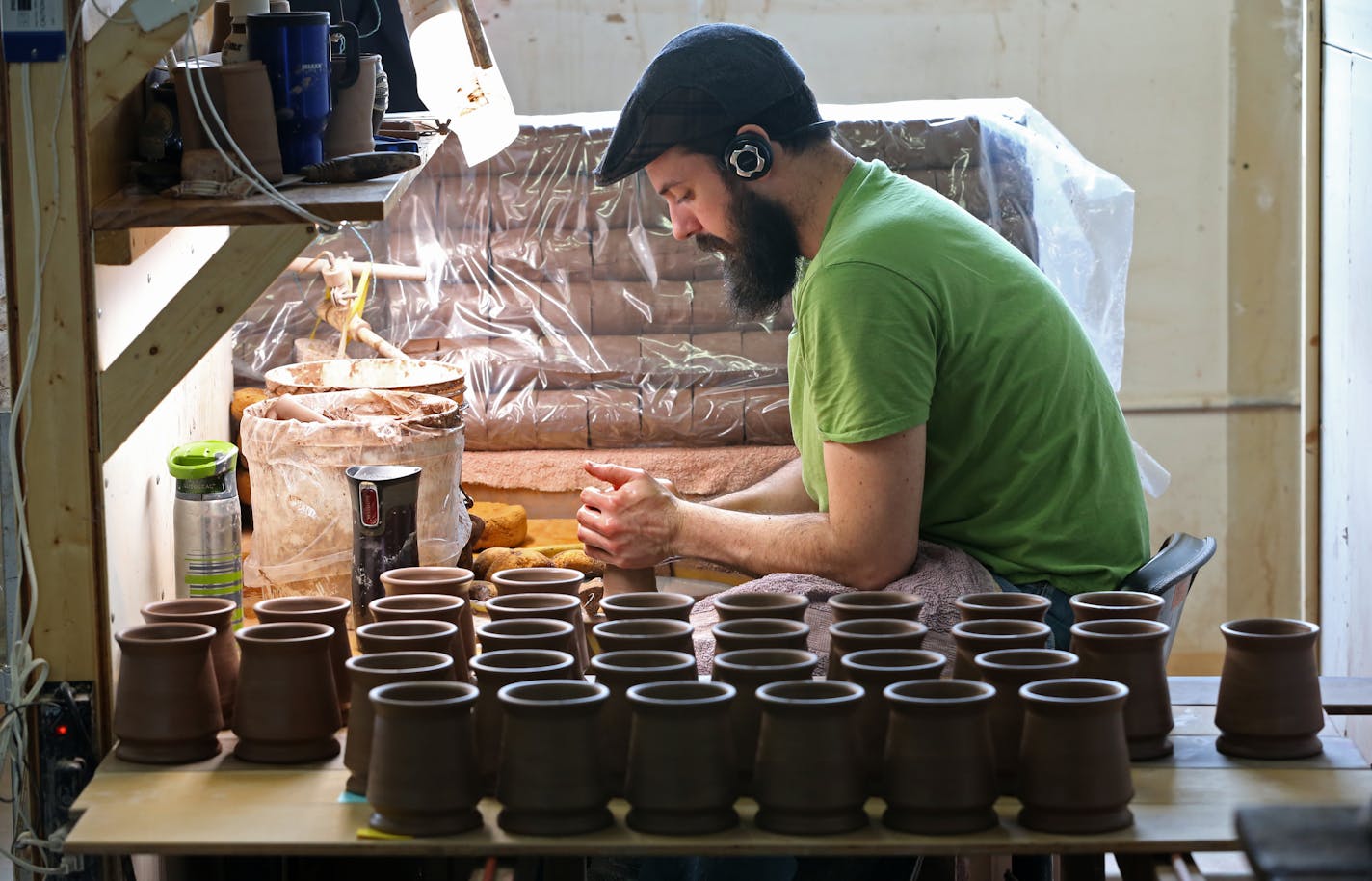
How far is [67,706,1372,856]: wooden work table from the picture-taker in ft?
6.29

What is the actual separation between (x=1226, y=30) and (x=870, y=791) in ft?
14.8

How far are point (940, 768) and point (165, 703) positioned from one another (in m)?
1.05

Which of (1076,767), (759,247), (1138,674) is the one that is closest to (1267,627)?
(1138,674)

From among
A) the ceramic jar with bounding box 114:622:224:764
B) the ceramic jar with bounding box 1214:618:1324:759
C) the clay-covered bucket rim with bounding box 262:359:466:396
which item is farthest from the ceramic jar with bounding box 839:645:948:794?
the clay-covered bucket rim with bounding box 262:359:466:396

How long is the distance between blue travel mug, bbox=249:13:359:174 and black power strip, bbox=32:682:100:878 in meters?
0.84

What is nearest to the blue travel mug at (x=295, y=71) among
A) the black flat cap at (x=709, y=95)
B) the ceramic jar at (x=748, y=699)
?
the black flat cap at (x=709, y=95)

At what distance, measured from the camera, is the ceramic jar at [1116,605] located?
2318mm

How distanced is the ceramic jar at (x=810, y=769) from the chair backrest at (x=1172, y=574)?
2.70ft

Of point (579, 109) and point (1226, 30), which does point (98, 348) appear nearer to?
point (579, 109)

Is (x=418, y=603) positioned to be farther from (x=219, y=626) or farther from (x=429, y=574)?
(x=219, y=626)

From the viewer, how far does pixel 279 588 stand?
10.6 ft

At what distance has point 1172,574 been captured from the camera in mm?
2604

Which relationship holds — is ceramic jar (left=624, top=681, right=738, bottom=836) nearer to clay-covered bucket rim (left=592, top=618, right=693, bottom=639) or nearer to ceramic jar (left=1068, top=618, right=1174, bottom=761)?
clay-covered bucket rim (left=592, top=618, right=693, bottom=639)

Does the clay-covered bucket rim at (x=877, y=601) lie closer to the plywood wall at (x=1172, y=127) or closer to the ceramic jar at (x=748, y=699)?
the ceramic jar at (x=748, y=699)
